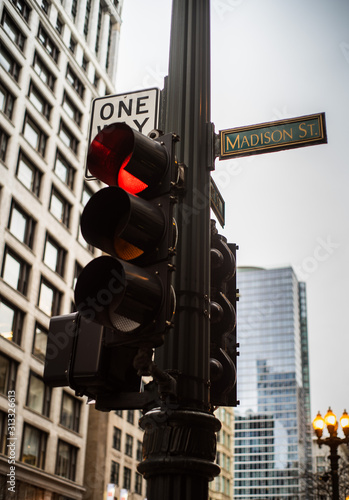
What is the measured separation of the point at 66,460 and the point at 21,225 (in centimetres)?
1837

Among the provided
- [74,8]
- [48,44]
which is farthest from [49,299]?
[74,8]

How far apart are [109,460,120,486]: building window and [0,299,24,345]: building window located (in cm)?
2175

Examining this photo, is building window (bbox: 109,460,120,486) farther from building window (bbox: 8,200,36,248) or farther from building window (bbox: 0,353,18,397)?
building window (bbox: 8,200,36,248)

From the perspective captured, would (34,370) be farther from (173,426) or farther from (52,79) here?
(173,426)

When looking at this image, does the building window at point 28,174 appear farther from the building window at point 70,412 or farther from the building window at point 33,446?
the building window at point 33,446

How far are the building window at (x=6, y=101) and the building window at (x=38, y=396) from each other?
19.5m

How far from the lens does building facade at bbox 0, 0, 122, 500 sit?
4375 cm

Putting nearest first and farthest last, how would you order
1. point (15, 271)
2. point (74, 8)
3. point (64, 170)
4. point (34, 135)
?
point (15, 271) → point (34, 135) → point (64, 170) → point (74, 8)

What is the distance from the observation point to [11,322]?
146 ft

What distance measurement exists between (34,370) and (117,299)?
Result: 1761 inches

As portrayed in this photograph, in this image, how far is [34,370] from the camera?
4591cm

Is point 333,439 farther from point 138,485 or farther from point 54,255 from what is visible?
point 138,485

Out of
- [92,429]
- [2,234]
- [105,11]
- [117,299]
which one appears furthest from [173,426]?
[105,11]

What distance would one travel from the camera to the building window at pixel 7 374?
42.4 m
